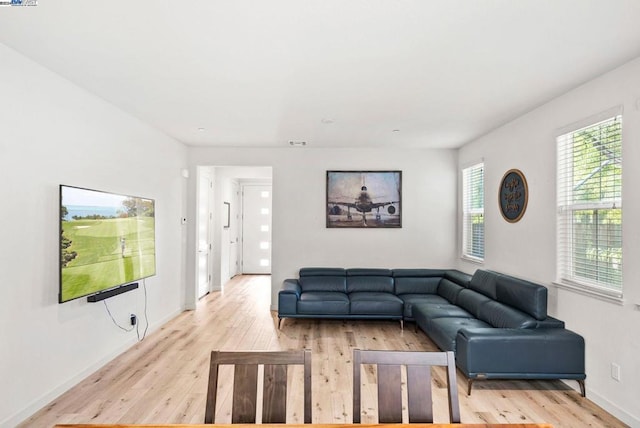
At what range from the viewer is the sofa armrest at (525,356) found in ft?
9.61

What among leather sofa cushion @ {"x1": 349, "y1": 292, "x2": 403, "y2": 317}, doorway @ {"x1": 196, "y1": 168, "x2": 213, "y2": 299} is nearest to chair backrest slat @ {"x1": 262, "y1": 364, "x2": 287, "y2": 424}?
leather sofa cushion @ {"x1": 349, "y1": 292, "x2": 403, "y2": 317}

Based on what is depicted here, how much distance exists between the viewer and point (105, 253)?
3311 millimetres

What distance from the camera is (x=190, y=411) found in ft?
8.88

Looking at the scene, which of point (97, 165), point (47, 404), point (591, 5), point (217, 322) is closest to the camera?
point (591, 5)

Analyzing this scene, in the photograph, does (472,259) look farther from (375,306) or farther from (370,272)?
(375,306)

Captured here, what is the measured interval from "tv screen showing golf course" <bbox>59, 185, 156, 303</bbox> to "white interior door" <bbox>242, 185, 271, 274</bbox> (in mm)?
5209

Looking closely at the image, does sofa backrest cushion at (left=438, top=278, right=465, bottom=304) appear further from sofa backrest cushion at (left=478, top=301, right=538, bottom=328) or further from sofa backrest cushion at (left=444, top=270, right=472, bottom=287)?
sofa backrest cushion at (left=478, top=301, right=538, bottom=328)

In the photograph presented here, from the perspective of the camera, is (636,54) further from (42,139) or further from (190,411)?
(42,139)

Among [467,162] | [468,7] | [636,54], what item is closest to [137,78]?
[468,7]

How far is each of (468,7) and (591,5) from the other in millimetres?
652

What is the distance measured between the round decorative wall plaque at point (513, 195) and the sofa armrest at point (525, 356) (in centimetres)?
141

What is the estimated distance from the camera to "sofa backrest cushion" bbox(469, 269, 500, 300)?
13.1ft

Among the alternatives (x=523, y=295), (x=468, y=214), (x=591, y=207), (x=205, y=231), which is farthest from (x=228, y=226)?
(x=591, y=207)

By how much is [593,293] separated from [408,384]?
2306mm
